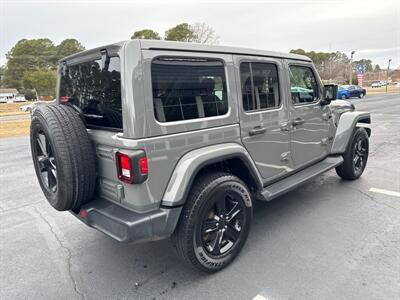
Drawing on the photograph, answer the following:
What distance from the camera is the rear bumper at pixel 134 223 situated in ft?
7.06

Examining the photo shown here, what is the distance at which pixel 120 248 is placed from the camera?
3121 mm

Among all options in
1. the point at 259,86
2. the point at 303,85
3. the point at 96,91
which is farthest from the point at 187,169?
the point at 303,85

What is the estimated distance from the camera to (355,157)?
15.6ft

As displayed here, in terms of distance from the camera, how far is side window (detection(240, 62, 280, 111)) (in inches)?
115

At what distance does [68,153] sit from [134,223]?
0.78 meters

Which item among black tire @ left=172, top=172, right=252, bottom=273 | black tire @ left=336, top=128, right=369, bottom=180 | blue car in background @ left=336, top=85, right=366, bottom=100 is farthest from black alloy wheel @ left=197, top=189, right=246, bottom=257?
blue car in background @ left=336, top=85, right=366, bottom=100

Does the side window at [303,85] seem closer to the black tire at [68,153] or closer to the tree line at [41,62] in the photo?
the black tire at [68,153]

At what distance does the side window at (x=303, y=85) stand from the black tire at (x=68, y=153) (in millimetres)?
2490

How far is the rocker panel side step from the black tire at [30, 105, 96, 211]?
177cm

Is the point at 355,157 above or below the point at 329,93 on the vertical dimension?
below

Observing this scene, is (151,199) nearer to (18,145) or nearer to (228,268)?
(228,268)

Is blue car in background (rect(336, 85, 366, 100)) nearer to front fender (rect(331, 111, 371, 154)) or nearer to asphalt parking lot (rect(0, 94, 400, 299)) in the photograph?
front fender (rect(331, 111, 371, 154))

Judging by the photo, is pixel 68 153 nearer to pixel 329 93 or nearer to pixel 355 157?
pixel 329 93

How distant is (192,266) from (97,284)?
872 mm
